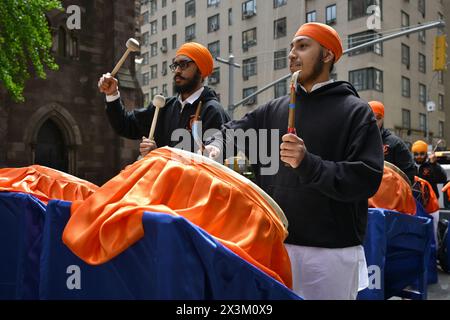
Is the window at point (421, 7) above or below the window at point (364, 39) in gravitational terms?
above

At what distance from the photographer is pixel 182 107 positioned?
3582mm

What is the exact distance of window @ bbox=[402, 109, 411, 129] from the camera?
35.0 m

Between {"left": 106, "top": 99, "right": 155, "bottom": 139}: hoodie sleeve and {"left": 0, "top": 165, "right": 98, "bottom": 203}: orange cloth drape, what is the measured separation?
49cm

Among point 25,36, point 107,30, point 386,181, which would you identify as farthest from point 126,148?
point 386,181

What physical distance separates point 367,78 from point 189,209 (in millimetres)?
31420

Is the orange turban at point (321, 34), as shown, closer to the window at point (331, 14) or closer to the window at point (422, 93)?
the window at point (331, 14)

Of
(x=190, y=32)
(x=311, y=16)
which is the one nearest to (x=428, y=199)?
(x=311, y=16)

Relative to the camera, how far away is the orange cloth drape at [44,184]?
130 inches

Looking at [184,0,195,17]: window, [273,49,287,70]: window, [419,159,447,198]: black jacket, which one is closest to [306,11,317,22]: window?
[273,49,287,70]: window

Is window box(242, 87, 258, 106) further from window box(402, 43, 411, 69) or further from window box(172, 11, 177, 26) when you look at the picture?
window box(172, 11, 177, 26)

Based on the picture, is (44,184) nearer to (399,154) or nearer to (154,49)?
(399,154)

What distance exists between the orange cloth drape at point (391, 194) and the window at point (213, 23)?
37497 millimetres

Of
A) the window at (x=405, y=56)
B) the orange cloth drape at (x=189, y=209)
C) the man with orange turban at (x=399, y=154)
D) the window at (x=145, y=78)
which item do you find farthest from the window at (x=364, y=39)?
the orange cloth drape at (x=189, y=209)
